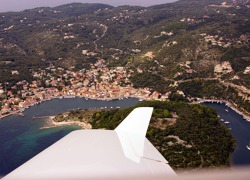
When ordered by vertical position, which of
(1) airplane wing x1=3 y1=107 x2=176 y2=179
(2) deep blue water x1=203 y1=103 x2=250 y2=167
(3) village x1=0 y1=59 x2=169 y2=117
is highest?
(1) airplane wing x1=3 y1=107 x2=176 y2=179

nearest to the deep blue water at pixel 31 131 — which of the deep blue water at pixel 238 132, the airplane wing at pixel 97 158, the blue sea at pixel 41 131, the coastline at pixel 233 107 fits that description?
the blue sea at pixel 41 131

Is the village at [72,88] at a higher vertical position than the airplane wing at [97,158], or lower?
lower

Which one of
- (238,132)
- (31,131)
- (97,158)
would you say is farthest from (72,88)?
(97,158)

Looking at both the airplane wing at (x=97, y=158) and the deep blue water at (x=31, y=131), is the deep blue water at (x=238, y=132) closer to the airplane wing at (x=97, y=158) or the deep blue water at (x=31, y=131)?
the deep blue water at (x=31, y=131)

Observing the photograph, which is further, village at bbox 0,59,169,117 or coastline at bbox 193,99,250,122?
village at bbox 0,59,169,117

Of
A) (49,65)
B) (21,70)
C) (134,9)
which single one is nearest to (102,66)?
(49,65)

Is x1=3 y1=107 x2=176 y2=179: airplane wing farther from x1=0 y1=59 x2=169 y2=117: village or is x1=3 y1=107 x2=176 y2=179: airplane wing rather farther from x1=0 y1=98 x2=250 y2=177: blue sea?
x1=0 y1=59 x2=169 y2=117: village

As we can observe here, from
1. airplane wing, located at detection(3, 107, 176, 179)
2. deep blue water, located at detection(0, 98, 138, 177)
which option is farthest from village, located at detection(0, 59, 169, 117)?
airplane wing, located at detection(3, 107, 176, 179)
